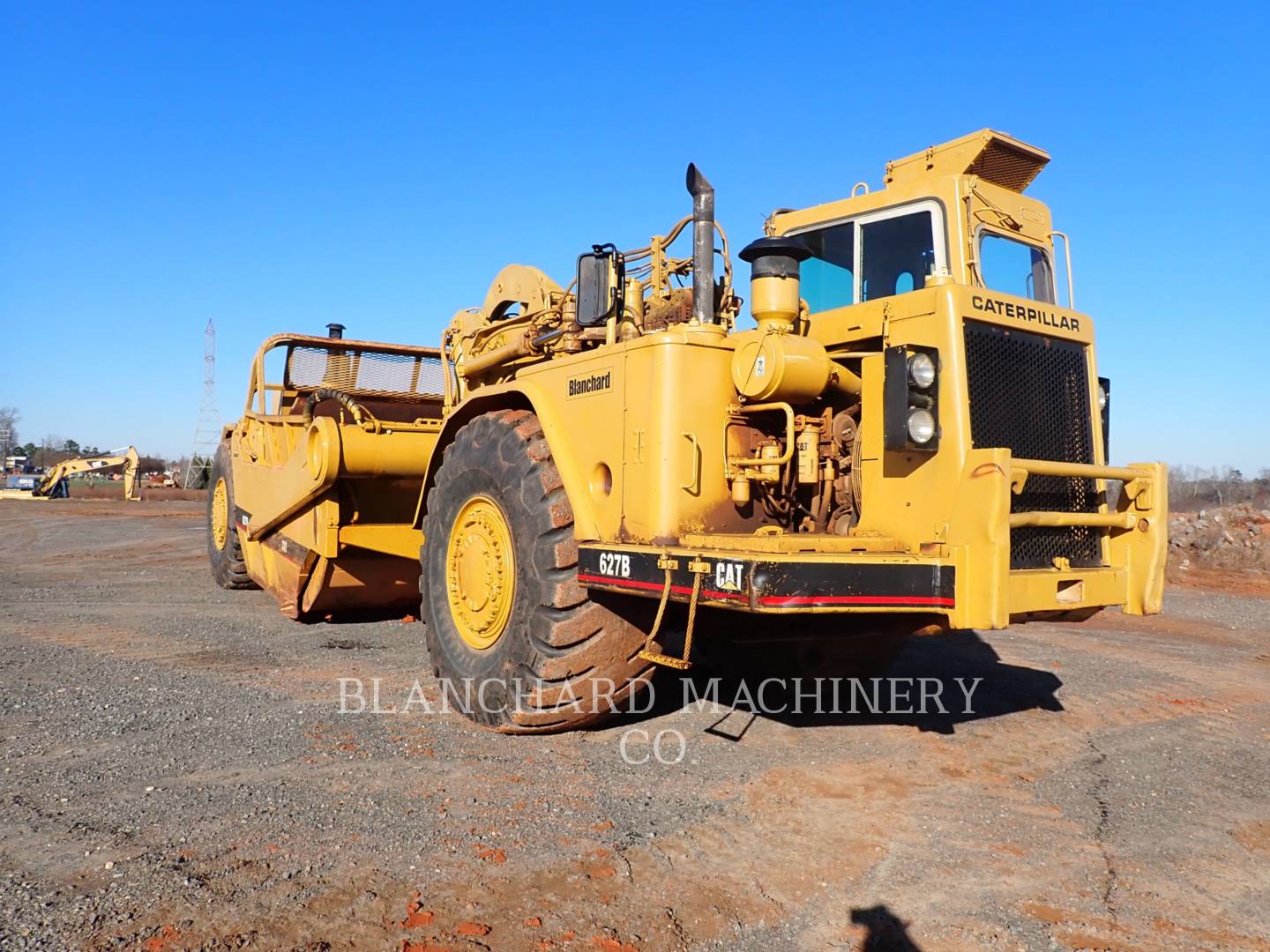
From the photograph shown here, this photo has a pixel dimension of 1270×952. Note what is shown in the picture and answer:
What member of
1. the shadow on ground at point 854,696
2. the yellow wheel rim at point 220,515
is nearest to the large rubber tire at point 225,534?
the yellow wheel rim at point 220,515

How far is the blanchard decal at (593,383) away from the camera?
4.43 m

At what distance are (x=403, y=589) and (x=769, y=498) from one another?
4530 millimetres

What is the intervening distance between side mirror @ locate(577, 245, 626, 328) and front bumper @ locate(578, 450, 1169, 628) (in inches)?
52.4

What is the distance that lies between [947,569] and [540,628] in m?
1.84

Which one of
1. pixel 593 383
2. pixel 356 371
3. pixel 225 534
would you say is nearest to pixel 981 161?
pixel 593 383

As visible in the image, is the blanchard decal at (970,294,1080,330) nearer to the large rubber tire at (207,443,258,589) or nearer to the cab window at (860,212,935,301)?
the cab window at (860,212,935,301)

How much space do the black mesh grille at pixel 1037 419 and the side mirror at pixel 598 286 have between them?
5.91 ft

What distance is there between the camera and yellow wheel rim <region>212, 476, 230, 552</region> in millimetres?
10148

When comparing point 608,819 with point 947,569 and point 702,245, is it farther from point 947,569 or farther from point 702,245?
point 702,245

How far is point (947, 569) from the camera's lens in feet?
12.0

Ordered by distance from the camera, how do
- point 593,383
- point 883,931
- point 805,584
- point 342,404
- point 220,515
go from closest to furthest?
point 883,931
point 805,584
point 593,383
point 342,404
point 220,515

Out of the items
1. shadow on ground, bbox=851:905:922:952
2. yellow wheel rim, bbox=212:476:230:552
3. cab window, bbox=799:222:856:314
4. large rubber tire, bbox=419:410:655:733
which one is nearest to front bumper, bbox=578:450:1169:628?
large rubber tire, bbox=419:410:655:733

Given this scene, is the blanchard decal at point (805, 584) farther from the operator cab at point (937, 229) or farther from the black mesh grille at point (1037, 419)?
the operator cab at point (937, 229)

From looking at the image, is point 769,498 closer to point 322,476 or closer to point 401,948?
point 401,948
